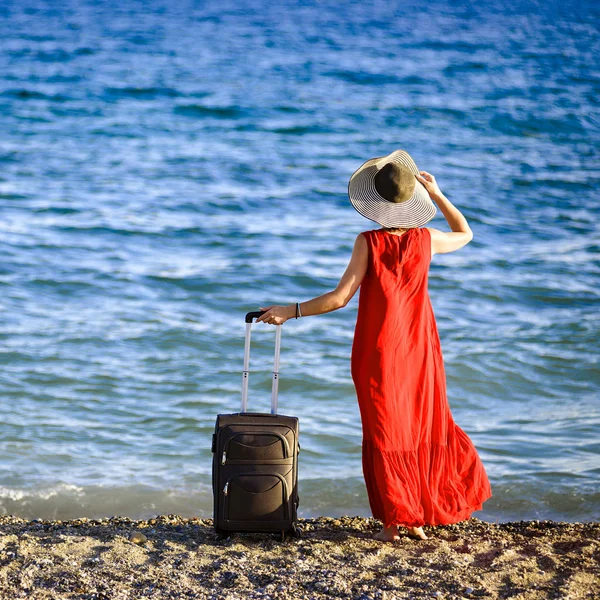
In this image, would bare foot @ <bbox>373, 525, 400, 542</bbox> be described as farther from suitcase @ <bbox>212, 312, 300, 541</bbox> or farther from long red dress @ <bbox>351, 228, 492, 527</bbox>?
suitcase @ <bbox>212, 312, 300, 541</bbox>

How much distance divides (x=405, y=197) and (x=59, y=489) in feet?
9.12

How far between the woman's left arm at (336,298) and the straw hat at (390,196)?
0.14 meters

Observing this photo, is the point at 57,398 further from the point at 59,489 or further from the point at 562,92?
the point at 562,92

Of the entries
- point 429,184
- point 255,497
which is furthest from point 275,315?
point 429,184

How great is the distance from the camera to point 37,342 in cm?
787

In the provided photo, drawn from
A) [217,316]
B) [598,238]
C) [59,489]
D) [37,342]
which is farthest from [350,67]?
[59,489]

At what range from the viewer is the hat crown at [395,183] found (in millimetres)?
3779

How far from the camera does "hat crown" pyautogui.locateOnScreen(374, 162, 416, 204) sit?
3.78 m

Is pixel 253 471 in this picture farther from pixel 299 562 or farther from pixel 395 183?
pixel 395 183

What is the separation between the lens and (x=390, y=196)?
12.4 feet

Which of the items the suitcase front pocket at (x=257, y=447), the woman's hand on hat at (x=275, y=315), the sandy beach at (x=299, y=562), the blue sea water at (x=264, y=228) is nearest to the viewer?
the sandy beach at (x=299, y=562)

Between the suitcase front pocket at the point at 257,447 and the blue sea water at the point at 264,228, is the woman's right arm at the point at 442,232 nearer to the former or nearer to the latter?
the suitcase front pocket at the point at 257,447

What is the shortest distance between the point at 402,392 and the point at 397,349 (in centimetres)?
18

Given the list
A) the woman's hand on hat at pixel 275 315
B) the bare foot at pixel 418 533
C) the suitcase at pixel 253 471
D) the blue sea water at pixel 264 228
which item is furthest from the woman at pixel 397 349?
the blue sea water at pixel 264 228
